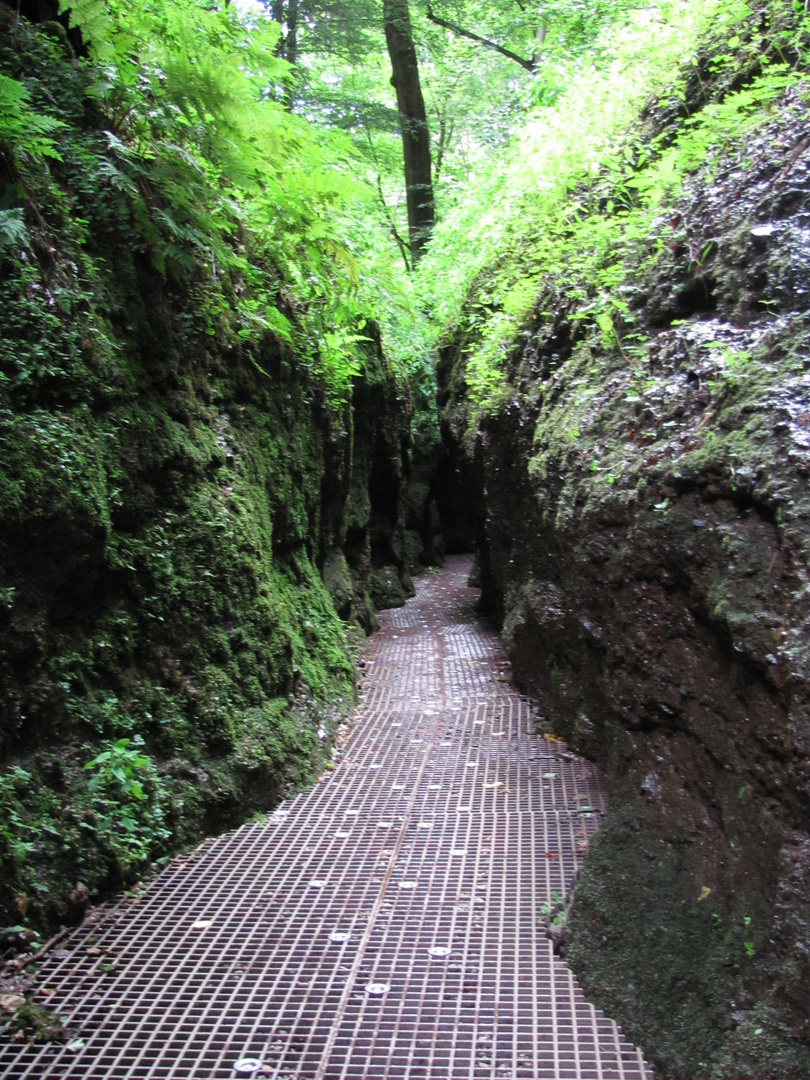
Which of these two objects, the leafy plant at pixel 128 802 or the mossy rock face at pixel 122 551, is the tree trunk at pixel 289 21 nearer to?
the mossy rock face at pixel 122 551

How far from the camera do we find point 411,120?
15.2 m

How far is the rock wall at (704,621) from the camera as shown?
98.7 inches

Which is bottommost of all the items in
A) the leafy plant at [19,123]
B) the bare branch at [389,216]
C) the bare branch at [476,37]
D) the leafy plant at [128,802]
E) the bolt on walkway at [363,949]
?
the bolt on walkway at [363,949]

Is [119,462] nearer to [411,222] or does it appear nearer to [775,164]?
[775,164]

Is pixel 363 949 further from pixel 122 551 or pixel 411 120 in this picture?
pixel 411 120

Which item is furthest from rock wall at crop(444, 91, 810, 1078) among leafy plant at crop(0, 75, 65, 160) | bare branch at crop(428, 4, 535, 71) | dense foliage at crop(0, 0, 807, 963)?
bare branch at crop(428, 4, 535, 71)

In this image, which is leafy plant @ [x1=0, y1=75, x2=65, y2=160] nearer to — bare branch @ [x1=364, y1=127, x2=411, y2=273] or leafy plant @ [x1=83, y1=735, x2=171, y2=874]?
leafy plant @ [x1=83, y1=735, x2=171, y2=874]

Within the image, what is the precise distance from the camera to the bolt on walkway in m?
2.74

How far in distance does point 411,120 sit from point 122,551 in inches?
540

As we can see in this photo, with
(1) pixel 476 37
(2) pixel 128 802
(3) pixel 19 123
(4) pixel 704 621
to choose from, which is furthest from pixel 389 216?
(4) pixel 704 621

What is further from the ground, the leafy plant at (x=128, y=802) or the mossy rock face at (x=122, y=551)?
the mossy rock face at (x=122, y=551)

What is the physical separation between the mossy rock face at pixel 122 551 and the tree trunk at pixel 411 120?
10982 millimetres

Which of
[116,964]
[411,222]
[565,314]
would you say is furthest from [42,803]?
[411,222]

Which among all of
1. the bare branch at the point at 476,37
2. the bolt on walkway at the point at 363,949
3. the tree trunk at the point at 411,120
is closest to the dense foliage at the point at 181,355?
the bolt on walkway at the point at 363,949
